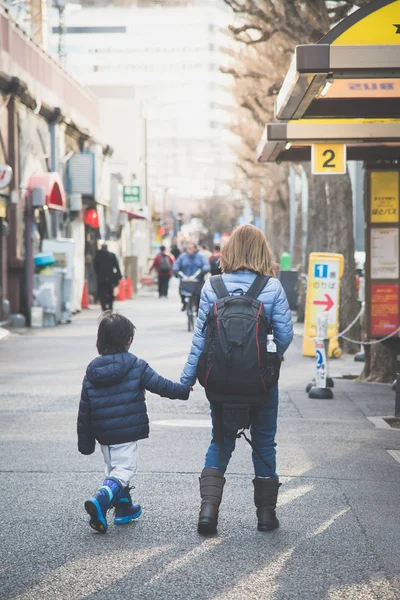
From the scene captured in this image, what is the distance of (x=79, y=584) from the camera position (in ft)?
16.2

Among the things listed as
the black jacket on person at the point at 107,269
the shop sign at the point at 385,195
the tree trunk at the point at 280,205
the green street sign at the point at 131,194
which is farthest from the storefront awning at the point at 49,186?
the green street sign at the point at 131,194

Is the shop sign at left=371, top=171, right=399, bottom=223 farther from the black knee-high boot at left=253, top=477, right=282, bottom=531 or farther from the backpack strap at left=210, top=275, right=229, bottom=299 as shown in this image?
the black knee-high boot at left=253, top=477, right=282, bottom=531

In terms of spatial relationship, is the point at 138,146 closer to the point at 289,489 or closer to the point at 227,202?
the point at 227,202

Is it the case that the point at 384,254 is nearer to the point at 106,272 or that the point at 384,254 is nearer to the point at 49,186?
the point at 49,186

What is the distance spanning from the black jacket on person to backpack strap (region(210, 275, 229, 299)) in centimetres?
2188

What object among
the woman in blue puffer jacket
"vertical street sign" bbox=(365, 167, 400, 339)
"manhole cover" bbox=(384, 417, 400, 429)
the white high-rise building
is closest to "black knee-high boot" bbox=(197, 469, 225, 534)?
the woman in blue puffer jacket

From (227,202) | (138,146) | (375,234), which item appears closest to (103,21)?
(227,202)

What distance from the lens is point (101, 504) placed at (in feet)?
18.8

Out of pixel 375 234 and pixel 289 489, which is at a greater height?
pixel 375 234

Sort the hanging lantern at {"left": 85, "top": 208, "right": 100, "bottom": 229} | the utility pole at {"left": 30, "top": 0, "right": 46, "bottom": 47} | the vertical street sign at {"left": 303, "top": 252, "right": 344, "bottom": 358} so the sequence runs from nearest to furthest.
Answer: the vertical street sign at {"left": 303, "top": 252, "right": 344, "bottom": 358}
the hanging lantern at {"left": 85, "top": 208, "right": 100, "bottom": 229}
the utility pole at {"left": 30, "top": 0, "right": 46, "bottom": 47}

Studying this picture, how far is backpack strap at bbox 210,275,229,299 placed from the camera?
595cm

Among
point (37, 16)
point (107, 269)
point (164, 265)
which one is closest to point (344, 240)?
point (107, 269)

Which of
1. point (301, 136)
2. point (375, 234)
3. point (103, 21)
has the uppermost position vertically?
point (103, 21)

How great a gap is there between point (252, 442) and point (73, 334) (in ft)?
52.8
